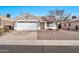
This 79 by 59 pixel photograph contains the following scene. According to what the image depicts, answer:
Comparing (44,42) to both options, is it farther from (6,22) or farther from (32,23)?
(6,22)

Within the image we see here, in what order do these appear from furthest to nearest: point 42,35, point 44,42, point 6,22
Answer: point 44,42 → point 42,35 → point 6,22

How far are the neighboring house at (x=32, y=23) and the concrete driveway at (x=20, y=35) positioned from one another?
1.14 feet

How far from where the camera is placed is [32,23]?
14969 mm

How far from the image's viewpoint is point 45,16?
47.5 ft

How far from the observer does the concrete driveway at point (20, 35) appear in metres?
14.6

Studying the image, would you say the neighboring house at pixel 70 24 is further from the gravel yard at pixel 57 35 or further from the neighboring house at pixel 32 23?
the neighboring house at pixel 32 23

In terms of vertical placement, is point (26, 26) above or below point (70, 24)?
below

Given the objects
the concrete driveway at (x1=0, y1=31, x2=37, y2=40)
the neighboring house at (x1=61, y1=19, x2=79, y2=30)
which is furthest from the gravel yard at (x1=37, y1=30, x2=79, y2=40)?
the concrete driveway at (x1=0, y1=31, x2=37, y2=40)

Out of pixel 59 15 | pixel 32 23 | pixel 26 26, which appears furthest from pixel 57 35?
pixel 26 26

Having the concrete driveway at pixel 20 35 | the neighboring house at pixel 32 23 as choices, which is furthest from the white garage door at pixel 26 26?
the concrete driveway at pixel 20 35

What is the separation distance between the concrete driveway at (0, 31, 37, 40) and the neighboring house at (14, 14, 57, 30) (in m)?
0.35

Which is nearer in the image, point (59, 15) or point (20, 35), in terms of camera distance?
point (59, 15)

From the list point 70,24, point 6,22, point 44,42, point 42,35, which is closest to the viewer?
point 6,22

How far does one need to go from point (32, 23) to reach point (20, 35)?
125 cm
